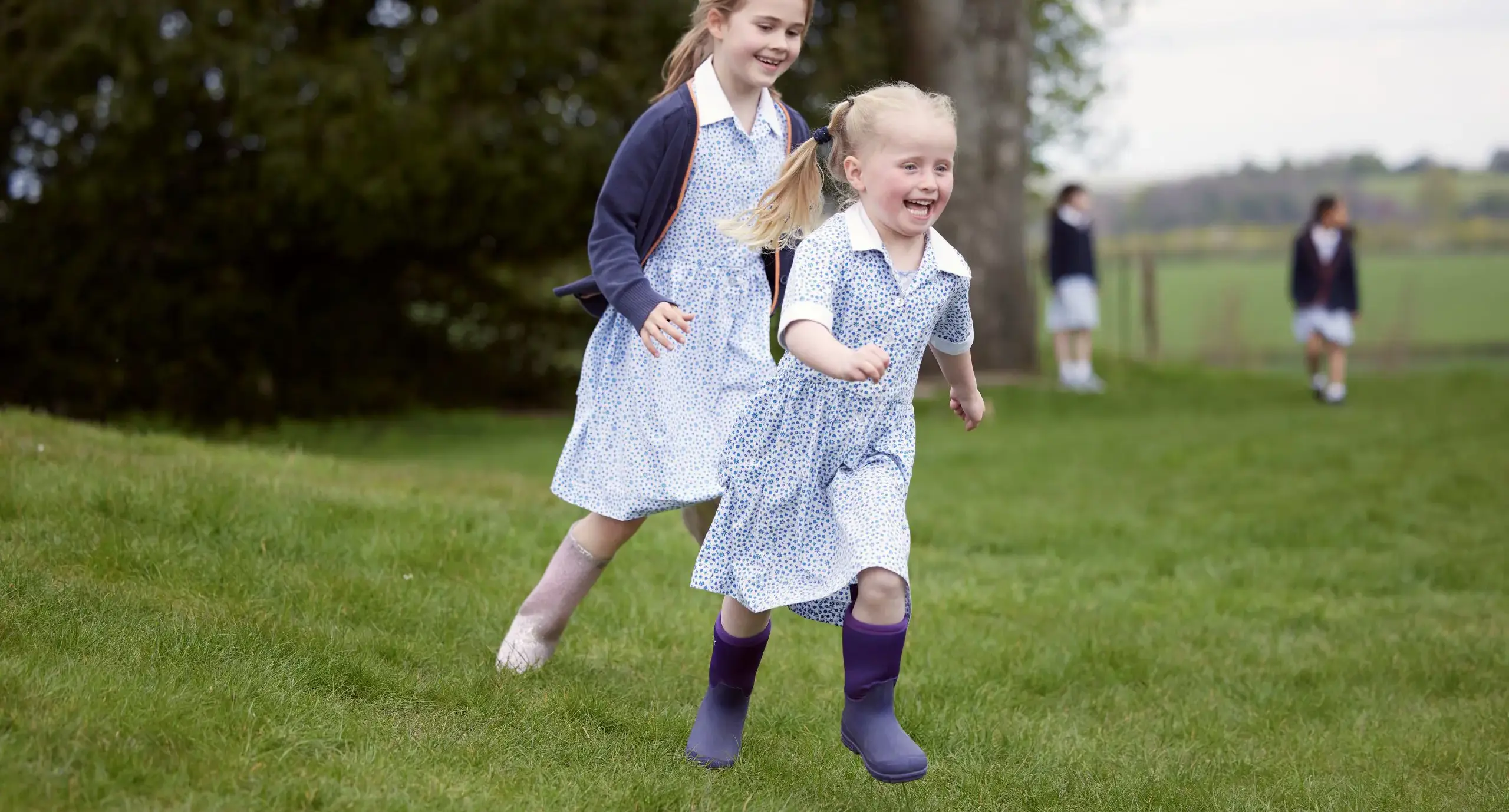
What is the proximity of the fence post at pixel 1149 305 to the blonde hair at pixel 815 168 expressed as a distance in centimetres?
1865

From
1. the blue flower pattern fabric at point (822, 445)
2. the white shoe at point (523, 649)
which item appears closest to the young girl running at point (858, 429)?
the blue flower pattern fabric at point (822, 445)

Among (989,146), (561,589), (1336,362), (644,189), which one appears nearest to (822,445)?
(644,189)

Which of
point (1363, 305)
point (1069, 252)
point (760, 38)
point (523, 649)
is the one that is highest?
point (760, 38)

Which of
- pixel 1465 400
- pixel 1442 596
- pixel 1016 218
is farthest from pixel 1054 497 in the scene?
pixel 1465 400

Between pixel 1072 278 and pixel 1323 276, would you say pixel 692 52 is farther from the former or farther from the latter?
pixel 1323 276

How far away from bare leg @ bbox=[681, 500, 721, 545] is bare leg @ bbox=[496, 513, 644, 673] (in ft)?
0.48

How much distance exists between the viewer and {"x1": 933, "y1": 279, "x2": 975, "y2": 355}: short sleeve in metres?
3.45

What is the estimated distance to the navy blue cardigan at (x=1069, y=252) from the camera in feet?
48.9

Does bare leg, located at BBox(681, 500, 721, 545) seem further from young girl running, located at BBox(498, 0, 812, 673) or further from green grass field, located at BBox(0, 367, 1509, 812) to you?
green grass field, located at BBox(0, 367, 1509, 812)

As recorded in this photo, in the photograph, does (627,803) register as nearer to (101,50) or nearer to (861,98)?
(861,98)

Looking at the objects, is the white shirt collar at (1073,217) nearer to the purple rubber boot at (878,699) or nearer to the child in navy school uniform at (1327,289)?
the child in navy school uniform at (1327,289)

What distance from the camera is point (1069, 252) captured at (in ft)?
48.9

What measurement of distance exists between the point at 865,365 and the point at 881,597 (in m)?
0.54

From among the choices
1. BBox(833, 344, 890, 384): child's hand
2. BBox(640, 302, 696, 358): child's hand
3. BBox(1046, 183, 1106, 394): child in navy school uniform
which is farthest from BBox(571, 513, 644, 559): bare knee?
BBox(1046, 183, 1106, 394): child in navy school uniform
